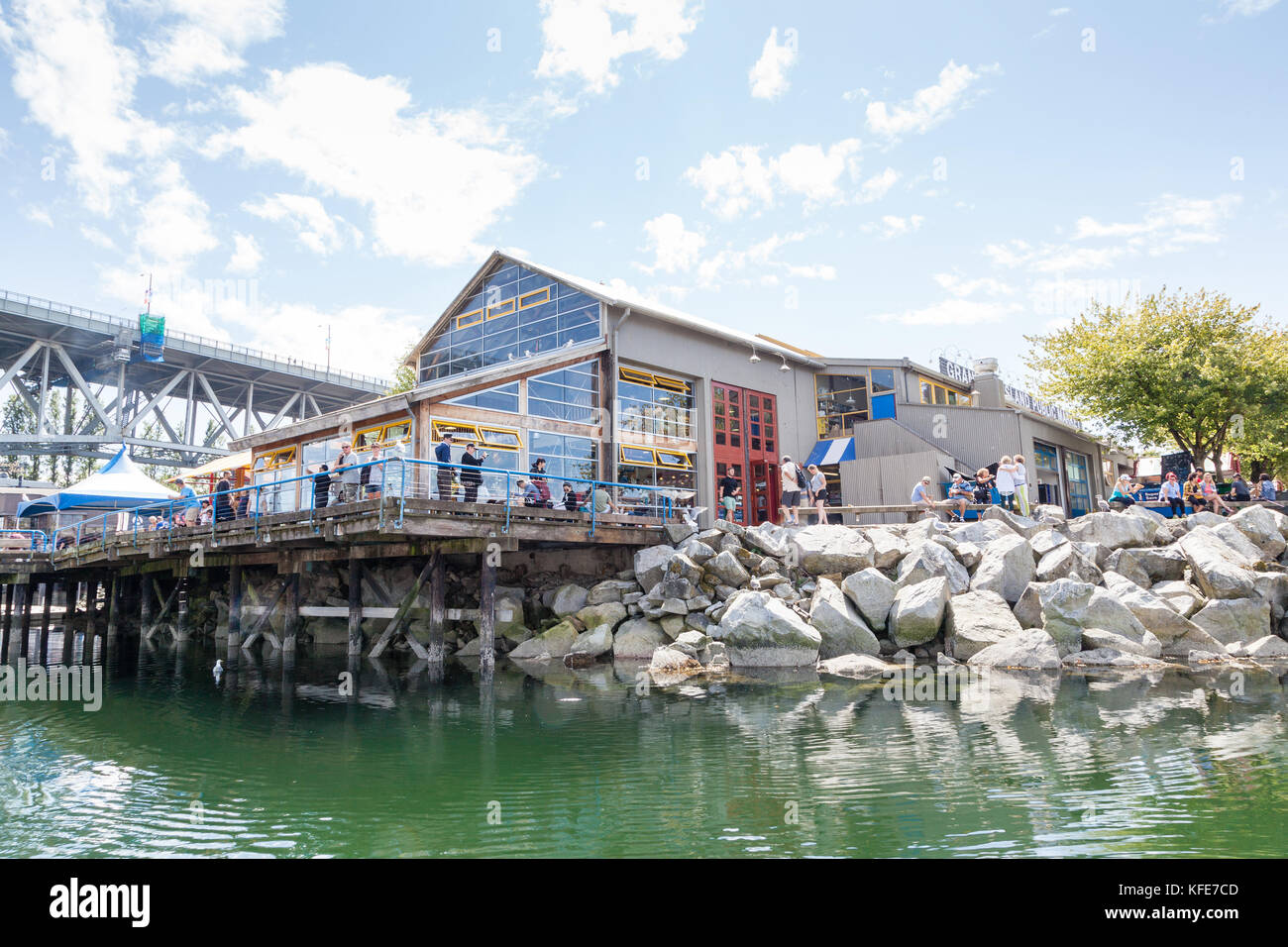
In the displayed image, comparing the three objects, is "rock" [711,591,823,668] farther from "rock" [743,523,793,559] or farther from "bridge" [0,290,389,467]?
"bridge" [0,290,389,467]

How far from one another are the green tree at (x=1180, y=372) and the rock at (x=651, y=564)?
20.8 metres

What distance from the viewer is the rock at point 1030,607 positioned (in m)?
16.1

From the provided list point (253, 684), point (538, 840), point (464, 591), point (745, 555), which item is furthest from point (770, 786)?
point (464, 591)

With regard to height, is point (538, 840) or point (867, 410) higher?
point (867, 410)

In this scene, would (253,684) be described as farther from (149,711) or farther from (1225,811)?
(1225,811)

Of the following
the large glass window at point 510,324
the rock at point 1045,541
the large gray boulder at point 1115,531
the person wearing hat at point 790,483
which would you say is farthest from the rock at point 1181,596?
the large glass window at point 510,324

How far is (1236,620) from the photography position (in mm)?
15539

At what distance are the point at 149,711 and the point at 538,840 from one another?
10872 mm

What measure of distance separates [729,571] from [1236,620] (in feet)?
33.7

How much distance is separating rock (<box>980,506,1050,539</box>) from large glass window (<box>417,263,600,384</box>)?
1212cm

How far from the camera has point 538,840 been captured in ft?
21.6

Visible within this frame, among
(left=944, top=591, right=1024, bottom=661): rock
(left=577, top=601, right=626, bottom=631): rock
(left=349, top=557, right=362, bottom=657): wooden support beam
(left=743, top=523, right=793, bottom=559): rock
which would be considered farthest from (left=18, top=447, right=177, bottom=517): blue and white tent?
(left=944, top=591, right=1024, bottom=661): rock

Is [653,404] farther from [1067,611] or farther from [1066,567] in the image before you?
[1067,611]

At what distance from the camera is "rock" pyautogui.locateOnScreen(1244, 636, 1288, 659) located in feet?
49.5
